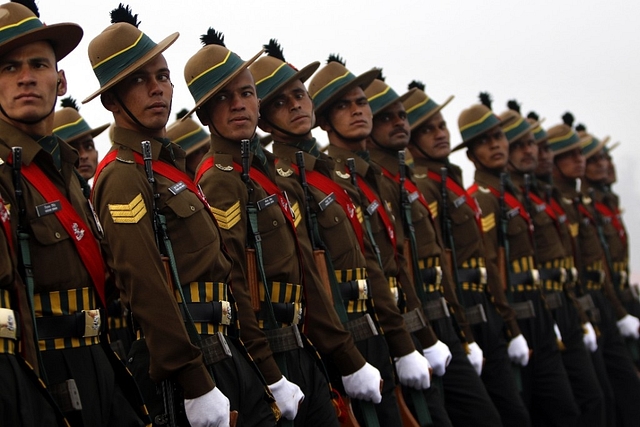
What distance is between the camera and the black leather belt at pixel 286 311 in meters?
6.42

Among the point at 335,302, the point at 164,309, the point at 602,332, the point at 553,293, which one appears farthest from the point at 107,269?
the point at 602,332

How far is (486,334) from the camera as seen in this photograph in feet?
31.0

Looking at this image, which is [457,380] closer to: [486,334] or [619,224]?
[486,334]

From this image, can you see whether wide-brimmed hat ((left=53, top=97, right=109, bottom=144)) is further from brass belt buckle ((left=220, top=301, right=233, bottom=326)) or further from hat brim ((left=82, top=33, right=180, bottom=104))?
brass belt buckle ((left=220, top=301, right=233, bottom=326))

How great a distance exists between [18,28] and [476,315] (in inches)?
201

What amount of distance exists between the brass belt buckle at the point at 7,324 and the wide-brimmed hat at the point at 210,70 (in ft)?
7.71

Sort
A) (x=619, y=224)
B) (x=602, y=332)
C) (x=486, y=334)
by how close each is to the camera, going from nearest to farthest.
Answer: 1. (x=486, y=334)
2. (x=602, y=332)
3. (x=619, y=224)

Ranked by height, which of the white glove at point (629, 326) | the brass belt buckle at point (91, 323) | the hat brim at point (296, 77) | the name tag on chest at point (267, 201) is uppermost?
the hat brim at point (296, 77)

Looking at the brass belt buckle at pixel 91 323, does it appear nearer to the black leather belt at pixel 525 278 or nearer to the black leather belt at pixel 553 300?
the black leather belt at pixel 525 278

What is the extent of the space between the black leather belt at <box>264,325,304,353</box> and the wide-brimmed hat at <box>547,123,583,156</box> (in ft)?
24.2

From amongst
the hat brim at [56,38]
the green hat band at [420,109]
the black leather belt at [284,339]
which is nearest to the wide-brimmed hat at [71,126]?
the green hat band at [420,109]

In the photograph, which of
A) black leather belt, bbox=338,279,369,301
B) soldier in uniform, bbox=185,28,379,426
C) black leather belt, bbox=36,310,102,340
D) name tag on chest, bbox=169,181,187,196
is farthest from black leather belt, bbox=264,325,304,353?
black leather belt, bbox=36,310,102,340

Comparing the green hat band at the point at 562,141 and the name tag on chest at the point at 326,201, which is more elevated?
the name tag on chest at the point at 326,201

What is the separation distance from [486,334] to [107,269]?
466 centimetres
